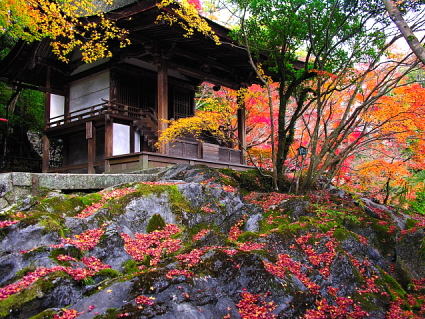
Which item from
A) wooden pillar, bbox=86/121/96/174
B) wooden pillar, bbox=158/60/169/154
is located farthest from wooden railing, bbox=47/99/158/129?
wooden pillar, bbox=158/60/169/154

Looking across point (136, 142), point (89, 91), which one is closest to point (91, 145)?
point (136, 142)

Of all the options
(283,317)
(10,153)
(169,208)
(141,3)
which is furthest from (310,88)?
(10,153)

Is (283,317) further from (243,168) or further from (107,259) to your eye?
(243,168)

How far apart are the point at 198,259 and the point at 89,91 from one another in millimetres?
13255

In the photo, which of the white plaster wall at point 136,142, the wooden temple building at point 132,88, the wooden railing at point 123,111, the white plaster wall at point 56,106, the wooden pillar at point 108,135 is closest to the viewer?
the wooden temple building at point 132,88

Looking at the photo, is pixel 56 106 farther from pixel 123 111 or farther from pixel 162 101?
pixel 162 101

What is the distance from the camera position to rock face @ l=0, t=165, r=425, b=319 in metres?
4.68

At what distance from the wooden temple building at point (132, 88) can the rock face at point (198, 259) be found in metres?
5.50

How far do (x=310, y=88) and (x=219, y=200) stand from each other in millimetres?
6832

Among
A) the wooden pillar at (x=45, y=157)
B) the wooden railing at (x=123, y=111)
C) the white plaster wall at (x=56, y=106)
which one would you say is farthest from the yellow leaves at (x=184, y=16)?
the wooden pillar at (x=45, y=157)

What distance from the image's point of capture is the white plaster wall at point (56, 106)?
681 inches

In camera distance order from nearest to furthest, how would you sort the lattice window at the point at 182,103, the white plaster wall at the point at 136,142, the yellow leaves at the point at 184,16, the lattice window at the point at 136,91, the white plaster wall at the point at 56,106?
the yellow leaves at the point at 184,16 < the white plaster wall at the point at 136,142 < the lattice window at the point at 136,91 < the white plaster wall at the point at 56,106 < the lattice window at the point at 182,103

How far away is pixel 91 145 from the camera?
50.6 feet

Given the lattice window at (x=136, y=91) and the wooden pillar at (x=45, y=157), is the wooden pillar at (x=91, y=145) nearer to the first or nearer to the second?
the lattice window at (x=136, y=91)
